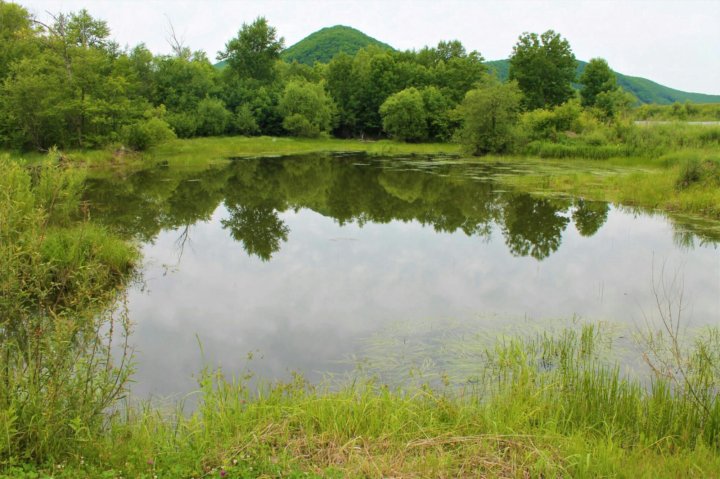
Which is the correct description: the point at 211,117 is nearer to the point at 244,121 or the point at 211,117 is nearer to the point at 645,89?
the point at 244,121

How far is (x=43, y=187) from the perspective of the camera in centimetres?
970

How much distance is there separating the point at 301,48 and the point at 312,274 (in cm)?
11837

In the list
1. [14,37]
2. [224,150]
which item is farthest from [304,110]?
[14,37]

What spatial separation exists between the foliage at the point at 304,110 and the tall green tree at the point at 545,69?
20.0 metres

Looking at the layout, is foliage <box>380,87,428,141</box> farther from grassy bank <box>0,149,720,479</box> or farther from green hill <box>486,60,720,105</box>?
green hill <box>486,60,720,105</box>

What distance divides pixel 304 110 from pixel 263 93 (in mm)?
5495

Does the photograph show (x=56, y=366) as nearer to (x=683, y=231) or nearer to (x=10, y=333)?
(x=10, y=333)

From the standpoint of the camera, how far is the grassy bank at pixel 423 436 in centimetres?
350

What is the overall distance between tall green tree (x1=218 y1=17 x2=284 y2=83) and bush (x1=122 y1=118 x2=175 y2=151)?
27.1 m

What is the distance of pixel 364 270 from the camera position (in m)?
10.2

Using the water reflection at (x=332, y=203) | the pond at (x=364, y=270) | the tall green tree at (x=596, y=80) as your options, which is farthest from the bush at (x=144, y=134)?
the tall green tree at (x=596, y=80)

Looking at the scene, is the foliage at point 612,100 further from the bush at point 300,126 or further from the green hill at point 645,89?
the green hill at point 645,89

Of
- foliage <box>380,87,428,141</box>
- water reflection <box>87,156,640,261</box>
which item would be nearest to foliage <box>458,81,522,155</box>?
water reflection <box>87,156,640,261</box>

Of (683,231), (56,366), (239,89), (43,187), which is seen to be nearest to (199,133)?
(239,89)
